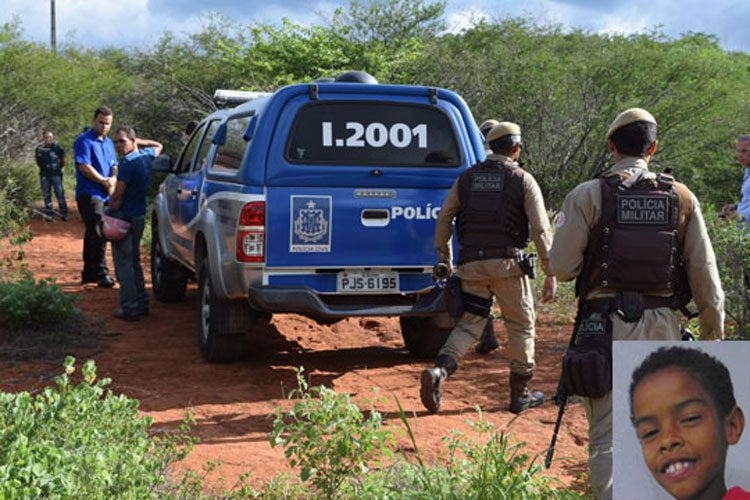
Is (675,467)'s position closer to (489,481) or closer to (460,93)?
(489,481)

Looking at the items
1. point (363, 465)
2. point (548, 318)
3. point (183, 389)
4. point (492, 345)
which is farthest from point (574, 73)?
point (363, 465)

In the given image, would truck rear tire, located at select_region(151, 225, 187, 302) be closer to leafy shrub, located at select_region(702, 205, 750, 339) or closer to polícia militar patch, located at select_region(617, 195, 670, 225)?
leafy shrub, located at select_region(702, 205, 750, 339)

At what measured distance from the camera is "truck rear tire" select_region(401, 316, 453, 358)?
23.3 ft

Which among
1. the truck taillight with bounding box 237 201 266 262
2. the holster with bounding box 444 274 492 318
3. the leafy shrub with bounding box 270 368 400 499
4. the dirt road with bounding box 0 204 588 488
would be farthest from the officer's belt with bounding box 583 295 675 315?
the truck taillight with bounding box 237 201 266 262

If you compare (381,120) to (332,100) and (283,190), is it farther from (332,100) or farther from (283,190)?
(283,190)

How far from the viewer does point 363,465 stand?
12.0 ft

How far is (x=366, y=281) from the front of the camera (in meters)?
6.20

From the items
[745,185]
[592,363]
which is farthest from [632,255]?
[745,185]

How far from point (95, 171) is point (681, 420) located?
27.0ft

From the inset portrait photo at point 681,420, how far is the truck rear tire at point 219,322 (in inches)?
164

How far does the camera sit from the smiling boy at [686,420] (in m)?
2.54

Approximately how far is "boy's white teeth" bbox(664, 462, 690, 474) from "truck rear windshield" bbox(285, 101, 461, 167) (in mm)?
4032

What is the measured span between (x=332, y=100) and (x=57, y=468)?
11.8 feet

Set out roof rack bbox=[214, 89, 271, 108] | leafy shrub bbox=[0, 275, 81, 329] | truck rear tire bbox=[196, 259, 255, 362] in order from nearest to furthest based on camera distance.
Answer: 1. truck rear tire bbox=[196, 259, 255, 362]
2. leafy shrub bbox=[0, 275, 81, 329]
3. roof rack bbox=[214, 89, 271, 108]
